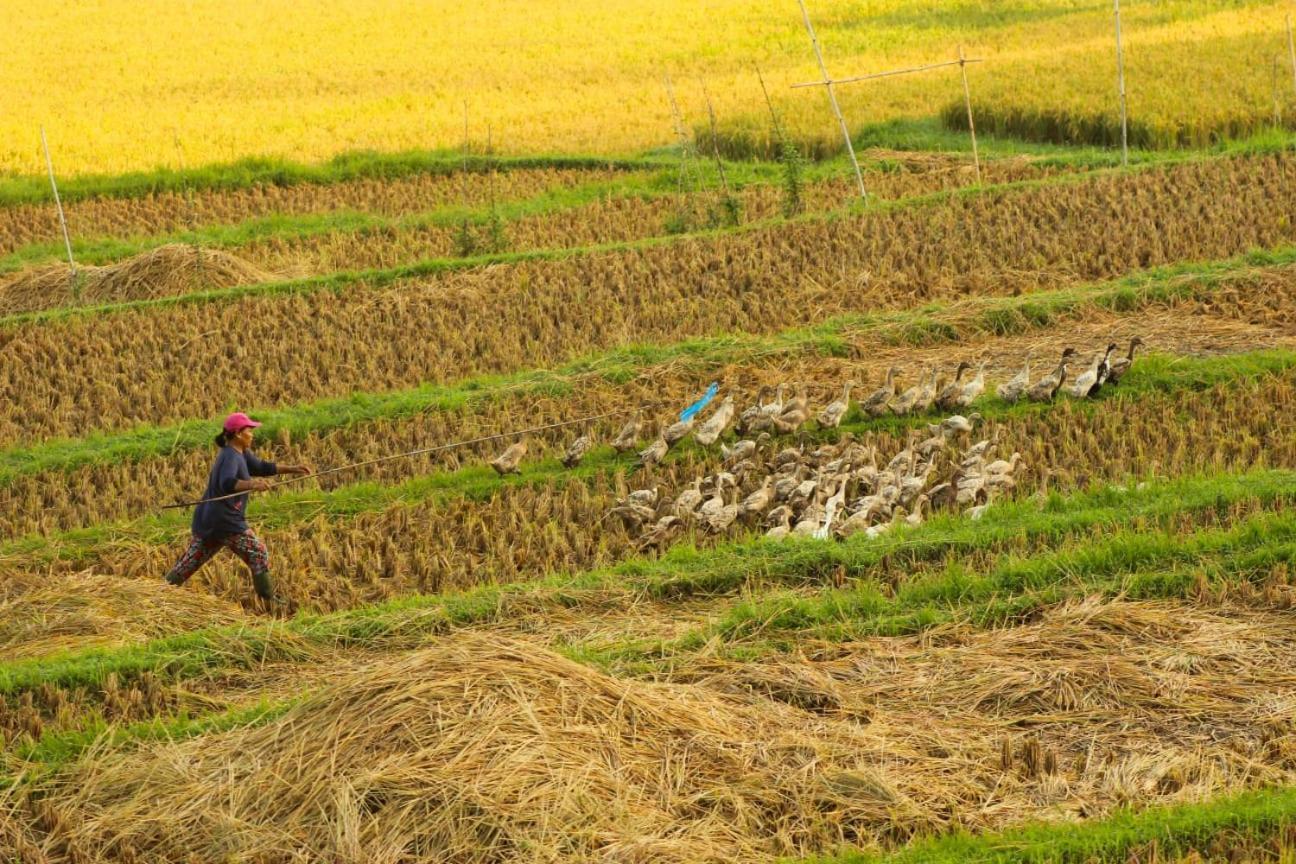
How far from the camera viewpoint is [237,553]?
381 inches

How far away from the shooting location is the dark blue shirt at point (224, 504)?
31.3 feet

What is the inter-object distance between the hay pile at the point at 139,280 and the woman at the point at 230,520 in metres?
7.91

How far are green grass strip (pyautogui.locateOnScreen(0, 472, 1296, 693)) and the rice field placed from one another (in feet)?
0.09

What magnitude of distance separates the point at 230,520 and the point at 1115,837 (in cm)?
561

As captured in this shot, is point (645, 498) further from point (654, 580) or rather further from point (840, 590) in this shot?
point (840, 590)

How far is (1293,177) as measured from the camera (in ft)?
57.0

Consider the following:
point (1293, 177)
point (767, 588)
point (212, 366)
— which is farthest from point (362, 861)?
point (1293, 177)

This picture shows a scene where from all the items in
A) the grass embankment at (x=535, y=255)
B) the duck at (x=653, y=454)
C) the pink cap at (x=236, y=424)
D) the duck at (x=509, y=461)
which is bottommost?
the duck at (x=653, y=454)

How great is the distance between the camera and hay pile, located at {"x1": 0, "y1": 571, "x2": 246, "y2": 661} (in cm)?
895

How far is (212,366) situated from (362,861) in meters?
9.12

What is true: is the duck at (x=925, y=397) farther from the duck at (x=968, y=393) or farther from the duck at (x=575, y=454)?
the duck at (x=575, y=454)

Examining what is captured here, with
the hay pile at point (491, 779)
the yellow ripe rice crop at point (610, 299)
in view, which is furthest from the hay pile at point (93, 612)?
the yellow ripe rice crop at point (610, 299)

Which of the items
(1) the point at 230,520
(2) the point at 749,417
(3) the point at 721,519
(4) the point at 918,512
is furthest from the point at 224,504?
(4) the point at 918,512

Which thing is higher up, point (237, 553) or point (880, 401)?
point (237, 553)
